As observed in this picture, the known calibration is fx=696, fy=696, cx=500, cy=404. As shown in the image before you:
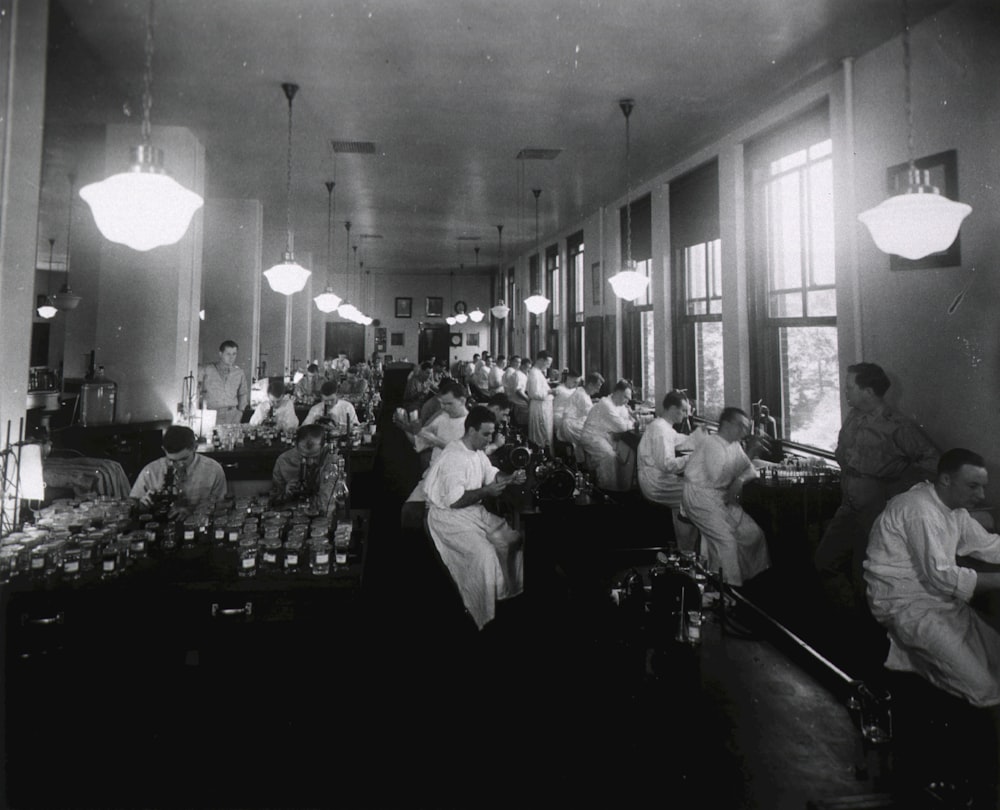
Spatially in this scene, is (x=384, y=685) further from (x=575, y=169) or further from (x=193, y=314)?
(x=575, y=169)

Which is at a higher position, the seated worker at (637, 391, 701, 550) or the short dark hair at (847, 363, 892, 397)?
the short dark hair at (847, 363, 892, 397)

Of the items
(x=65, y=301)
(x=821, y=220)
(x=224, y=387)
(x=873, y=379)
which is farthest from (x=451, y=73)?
(x=65, y=301)

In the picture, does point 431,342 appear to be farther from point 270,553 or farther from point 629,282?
point 270,553

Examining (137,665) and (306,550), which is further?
(306,550)

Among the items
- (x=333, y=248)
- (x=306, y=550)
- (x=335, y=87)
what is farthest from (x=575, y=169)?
(x=333, y=248)

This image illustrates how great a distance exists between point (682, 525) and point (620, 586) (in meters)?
2.80

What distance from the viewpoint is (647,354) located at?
9.75 metres

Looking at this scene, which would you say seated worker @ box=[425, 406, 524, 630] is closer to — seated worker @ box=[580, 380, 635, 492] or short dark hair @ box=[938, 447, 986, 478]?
short dark hair @ box=[938, 447, 986, 478]

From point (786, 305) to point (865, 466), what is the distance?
233cm

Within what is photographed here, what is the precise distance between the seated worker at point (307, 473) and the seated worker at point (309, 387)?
222 inches

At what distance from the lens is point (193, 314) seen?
7.23 meters

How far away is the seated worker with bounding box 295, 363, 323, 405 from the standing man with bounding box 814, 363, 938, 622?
7705 millimetres

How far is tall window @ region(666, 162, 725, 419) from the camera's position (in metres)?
7.57

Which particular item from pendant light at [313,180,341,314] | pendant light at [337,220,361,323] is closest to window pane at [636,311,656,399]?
pendant light at [313,180,341,314]
